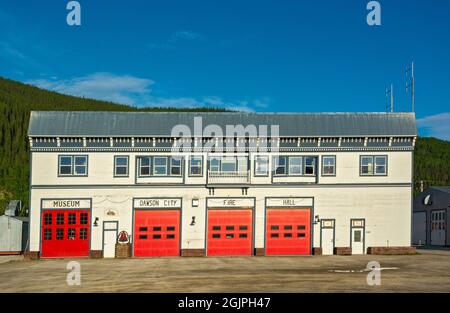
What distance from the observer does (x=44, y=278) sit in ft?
88.0

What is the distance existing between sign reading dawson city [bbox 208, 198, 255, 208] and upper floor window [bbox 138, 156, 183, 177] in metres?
3.00

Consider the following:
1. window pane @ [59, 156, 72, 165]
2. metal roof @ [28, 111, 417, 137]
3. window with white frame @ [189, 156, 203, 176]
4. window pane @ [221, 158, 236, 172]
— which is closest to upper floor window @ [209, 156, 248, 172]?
window pane @ [221, 158, 236, 172]

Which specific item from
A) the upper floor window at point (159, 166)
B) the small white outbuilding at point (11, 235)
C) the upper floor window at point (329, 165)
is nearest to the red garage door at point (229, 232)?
the upper floor window at point (159, 166)

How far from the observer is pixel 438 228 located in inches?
2366

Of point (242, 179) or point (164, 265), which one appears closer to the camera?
point (164, 265)

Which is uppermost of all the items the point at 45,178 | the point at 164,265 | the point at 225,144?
the point at 225,144

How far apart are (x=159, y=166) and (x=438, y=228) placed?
32.9 m

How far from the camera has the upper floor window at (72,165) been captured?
4050cm

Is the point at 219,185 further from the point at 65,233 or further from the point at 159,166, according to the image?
the point at 65,233

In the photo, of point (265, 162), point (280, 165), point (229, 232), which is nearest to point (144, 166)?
point (229, 232)

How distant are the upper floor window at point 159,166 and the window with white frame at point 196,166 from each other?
2.26 feet
